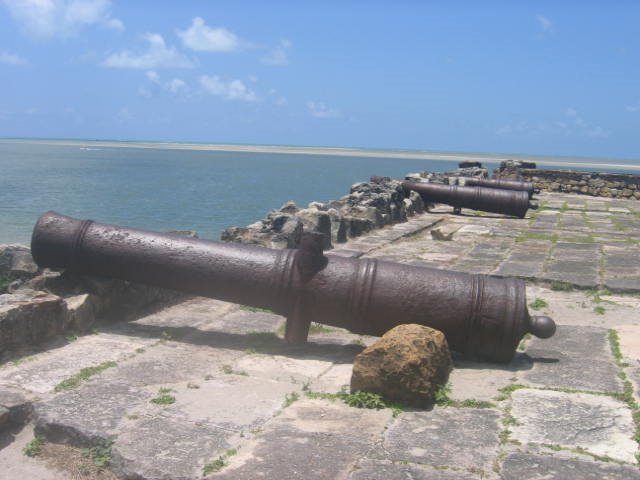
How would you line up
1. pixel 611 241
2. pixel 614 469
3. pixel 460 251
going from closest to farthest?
pixel 614 469 → pixel 460 251 → pixel 611 241

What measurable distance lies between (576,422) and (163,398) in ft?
7.34

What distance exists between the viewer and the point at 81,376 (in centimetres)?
469

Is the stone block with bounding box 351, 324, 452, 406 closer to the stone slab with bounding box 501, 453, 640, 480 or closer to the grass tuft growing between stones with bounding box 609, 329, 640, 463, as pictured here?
the stone slab with bounding box 501, 453, 640, 480

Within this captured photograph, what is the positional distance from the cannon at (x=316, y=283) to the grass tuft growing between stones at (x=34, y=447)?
188 centimetres

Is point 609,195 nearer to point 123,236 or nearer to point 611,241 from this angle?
point 611,241

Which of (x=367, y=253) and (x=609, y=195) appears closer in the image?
(x=367, y=253)

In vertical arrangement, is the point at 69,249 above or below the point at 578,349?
above

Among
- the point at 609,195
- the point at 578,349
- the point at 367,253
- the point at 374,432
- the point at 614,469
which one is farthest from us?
the point at 609,195

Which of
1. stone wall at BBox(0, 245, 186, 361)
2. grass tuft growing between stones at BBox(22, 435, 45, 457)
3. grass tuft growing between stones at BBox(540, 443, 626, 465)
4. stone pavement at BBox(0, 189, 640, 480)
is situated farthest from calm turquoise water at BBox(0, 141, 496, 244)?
grass tuft growing between stones at BBox(540, 443, 626, 465)

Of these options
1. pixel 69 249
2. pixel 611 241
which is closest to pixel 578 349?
pixel 69 249

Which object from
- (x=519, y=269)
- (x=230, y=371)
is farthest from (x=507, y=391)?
(x=519, y=269)

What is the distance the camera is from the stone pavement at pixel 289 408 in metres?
3.60

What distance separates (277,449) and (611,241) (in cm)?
939

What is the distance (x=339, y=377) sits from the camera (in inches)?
195
